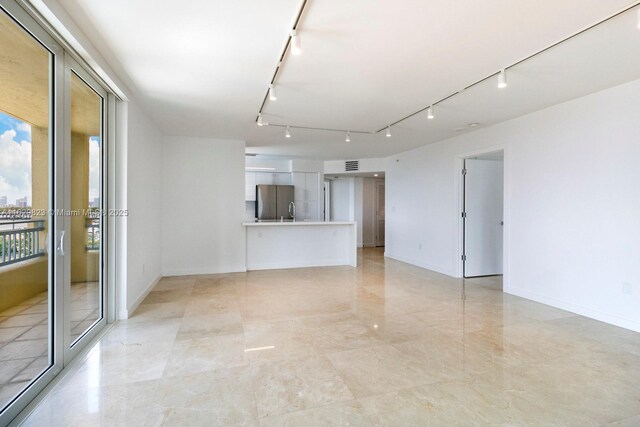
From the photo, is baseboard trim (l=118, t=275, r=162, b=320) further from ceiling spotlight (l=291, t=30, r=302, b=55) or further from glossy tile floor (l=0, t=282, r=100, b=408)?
ceiling spotlight (l=291, t=30, r=302, b=55)

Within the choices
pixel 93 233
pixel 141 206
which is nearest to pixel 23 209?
pixel 93 233

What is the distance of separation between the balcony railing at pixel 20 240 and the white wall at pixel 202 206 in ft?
11.7

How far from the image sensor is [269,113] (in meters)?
4.27

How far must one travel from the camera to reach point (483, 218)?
18.8ft

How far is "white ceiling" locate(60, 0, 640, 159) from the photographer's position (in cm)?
206

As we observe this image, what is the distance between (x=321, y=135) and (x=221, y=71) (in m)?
2.76

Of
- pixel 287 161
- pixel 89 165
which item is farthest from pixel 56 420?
pixel 287 161

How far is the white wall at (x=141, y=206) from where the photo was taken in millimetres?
3508

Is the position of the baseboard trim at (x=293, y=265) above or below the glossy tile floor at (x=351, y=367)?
above

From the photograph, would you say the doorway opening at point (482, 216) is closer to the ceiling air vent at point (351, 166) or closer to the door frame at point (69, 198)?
the ceiling air vent at point (351, 166)

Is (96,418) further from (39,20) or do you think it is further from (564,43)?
(564,43)

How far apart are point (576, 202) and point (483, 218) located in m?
2.02

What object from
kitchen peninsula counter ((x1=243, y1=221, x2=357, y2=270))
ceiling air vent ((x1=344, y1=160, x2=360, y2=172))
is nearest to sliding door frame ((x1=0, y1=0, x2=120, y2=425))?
kitchen peninsula counter ((x1=243, y1=221, x2=357, y2=270))

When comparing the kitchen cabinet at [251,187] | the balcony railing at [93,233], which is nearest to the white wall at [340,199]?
the kitchen cabinet at [251,187]
